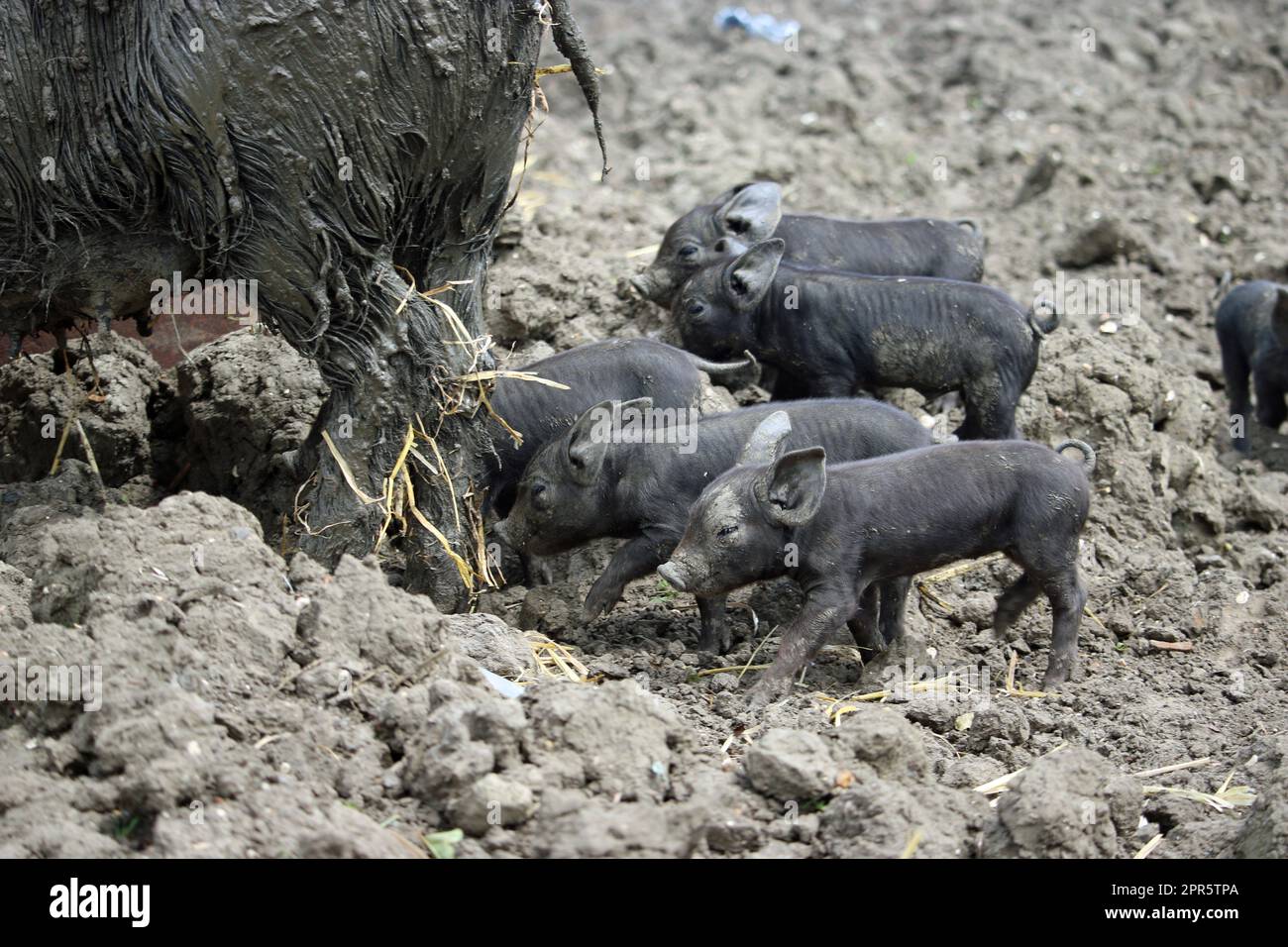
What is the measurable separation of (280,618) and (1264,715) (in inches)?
134

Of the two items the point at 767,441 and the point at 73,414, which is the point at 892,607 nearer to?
the point at 767,441

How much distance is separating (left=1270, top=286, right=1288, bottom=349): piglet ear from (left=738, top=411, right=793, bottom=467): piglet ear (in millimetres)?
3878

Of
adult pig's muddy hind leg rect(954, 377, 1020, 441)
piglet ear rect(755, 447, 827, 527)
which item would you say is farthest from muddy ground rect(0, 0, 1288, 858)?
piglet ear rect(755, 447, 827, 527)

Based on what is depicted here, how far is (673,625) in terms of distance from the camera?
20.6 feet

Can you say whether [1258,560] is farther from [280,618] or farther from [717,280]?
[280,618]

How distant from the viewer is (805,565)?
564 cm

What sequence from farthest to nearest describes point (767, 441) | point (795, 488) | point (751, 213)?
1. point (751, 213)
2. point (767, 441)
3. point (795, 488)

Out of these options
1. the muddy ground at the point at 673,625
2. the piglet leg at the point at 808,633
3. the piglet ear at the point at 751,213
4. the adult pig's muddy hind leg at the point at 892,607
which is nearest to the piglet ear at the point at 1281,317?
the muddy ground at the point at 673,625

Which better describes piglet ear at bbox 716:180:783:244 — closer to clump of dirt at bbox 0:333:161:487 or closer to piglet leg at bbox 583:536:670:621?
piglet leg at bbox 583:536:670:621

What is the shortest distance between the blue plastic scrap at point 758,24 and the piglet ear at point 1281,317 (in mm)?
5861

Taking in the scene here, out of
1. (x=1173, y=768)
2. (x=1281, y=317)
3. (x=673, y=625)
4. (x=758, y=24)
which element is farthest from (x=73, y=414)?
(x=758, y=24)

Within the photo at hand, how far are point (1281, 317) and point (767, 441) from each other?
402 centimetres

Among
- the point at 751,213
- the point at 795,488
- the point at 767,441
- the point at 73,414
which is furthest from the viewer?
Answer: the point at 751,213
